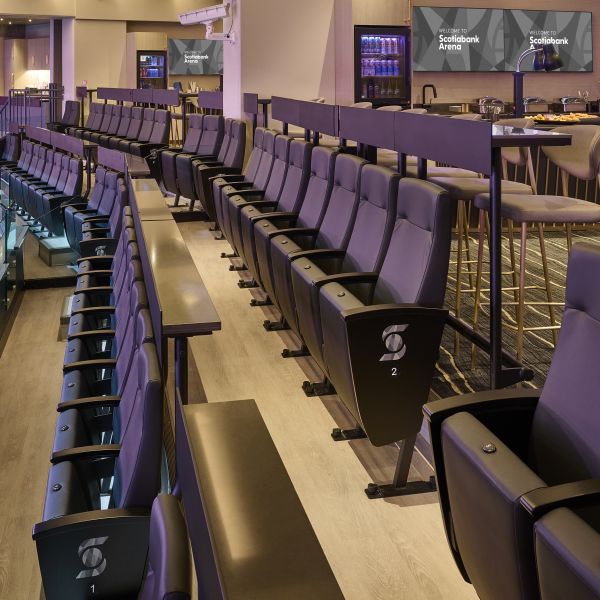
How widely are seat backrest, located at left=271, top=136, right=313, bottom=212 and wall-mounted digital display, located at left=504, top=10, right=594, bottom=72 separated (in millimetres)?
7414

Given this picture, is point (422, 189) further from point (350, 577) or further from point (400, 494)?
point (350, 577)

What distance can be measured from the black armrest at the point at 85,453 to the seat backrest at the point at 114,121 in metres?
10.3

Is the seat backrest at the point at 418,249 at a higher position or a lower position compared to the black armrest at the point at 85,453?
higher

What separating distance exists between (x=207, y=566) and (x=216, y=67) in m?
17.8

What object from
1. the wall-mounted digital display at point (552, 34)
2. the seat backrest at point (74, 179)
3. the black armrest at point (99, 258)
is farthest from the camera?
the wall-mounted digital display at point (552, 34)

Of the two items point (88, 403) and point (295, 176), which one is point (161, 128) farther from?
point (88, 403)

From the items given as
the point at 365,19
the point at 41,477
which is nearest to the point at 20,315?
the point at 41,477

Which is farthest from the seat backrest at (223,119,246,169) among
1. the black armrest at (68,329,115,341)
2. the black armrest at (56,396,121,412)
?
the black armrest at (56,396,121,412)

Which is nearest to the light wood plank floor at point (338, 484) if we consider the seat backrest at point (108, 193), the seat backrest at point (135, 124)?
the seat backrest at point (108, 193)

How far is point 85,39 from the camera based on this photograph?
1675cm

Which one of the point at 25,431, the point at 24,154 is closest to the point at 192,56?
the point at 24,154

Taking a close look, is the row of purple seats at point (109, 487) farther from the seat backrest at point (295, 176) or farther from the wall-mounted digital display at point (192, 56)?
the wall-mounted digital display at point (192, 56)

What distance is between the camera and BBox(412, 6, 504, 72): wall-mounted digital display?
10938 mm

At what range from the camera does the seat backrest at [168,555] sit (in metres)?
0.94
